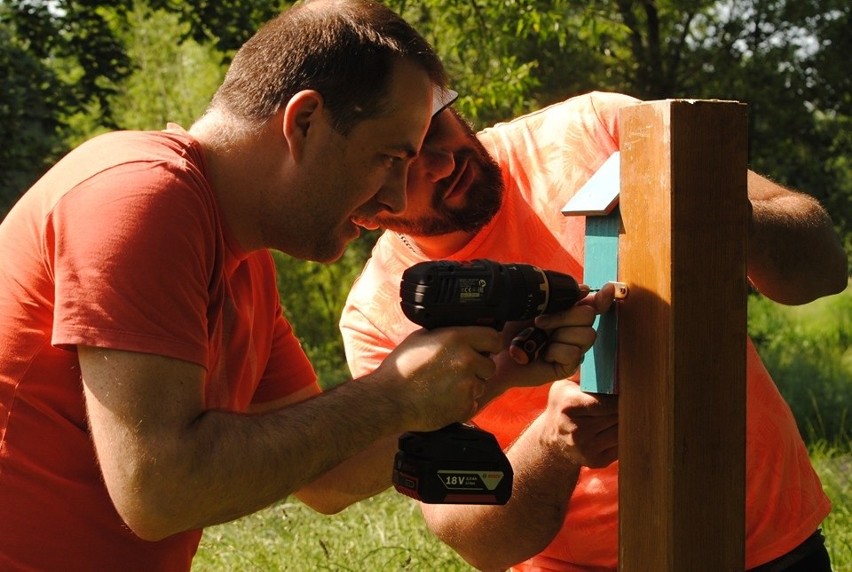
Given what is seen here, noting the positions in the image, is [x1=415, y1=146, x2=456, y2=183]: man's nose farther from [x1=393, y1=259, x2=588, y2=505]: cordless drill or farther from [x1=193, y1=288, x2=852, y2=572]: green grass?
[x1=193, y1=288, x2=852, y2=572]: green grass

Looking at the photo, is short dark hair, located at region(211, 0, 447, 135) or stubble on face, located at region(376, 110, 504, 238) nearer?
short dark hair, located at region(211, 0, 447, 135)

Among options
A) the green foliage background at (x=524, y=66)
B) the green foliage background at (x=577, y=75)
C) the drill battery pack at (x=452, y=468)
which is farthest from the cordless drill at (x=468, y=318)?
the green foliage background at (x=524, y=66)

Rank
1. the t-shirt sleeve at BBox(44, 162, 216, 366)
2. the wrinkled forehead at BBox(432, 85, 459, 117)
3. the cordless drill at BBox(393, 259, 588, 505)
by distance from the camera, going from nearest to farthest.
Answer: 1. the t-shirt sleeve at BBox(44, 162, 216, 366)
2. the cordless drill at BBox(393, 259, 588, 505)
3. the wrinkled forehead at BBox(432, 85, 459, 117)

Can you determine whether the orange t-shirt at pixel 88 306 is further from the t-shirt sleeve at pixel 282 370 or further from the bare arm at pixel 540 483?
the bare arm at pixel 540 483

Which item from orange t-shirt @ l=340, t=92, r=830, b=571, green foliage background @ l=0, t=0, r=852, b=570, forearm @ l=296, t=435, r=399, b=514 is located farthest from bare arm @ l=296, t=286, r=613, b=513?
green foliage background @ l=0, t=0, r=852, b=570

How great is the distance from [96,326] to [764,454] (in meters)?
1.74

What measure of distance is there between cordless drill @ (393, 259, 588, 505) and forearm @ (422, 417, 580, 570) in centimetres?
26

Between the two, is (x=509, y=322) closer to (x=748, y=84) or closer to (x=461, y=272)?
(x=461, y=272)

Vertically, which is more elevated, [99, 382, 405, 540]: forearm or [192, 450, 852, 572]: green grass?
[99, 382, 405, 540]: forearm

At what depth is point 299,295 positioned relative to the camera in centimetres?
1241

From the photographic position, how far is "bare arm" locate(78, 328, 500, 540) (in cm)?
192

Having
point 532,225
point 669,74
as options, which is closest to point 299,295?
point 669,74

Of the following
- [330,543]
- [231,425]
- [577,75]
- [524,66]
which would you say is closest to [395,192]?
[231,425]

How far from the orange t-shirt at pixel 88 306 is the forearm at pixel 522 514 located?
0.82 metres
